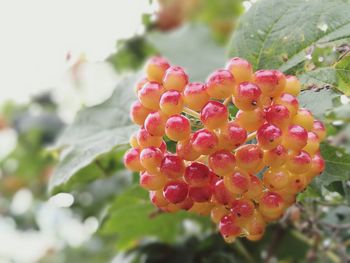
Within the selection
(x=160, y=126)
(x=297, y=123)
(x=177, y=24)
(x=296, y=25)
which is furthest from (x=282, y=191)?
(x=177, y=24)

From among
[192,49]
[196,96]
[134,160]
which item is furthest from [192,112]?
[192,49]

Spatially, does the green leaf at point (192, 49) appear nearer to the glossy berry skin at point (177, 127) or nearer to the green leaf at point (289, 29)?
the green leaf at point (289, 29)

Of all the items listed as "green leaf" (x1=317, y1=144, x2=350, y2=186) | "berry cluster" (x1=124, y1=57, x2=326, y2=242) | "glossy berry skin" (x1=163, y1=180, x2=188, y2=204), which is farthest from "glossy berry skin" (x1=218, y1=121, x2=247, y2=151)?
"green leaf" (x1=317, y1=144, x2=350, y2=186)

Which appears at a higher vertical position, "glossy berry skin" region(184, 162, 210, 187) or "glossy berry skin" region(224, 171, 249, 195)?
"glossy berry skin" region(184, 162, 210, 187)

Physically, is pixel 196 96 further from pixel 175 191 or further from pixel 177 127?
pixel 175 191

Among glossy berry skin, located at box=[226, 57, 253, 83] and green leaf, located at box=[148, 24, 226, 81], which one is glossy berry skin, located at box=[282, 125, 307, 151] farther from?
green leaf, located at box=[148, 24, 226, 81]

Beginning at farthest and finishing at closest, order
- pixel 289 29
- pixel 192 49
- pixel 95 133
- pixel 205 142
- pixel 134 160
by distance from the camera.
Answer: pixel 192 49
pixel 95 133
pixel 289 29
pixel 134 160
pixel 205 142

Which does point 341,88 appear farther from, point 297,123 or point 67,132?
point 67,132
